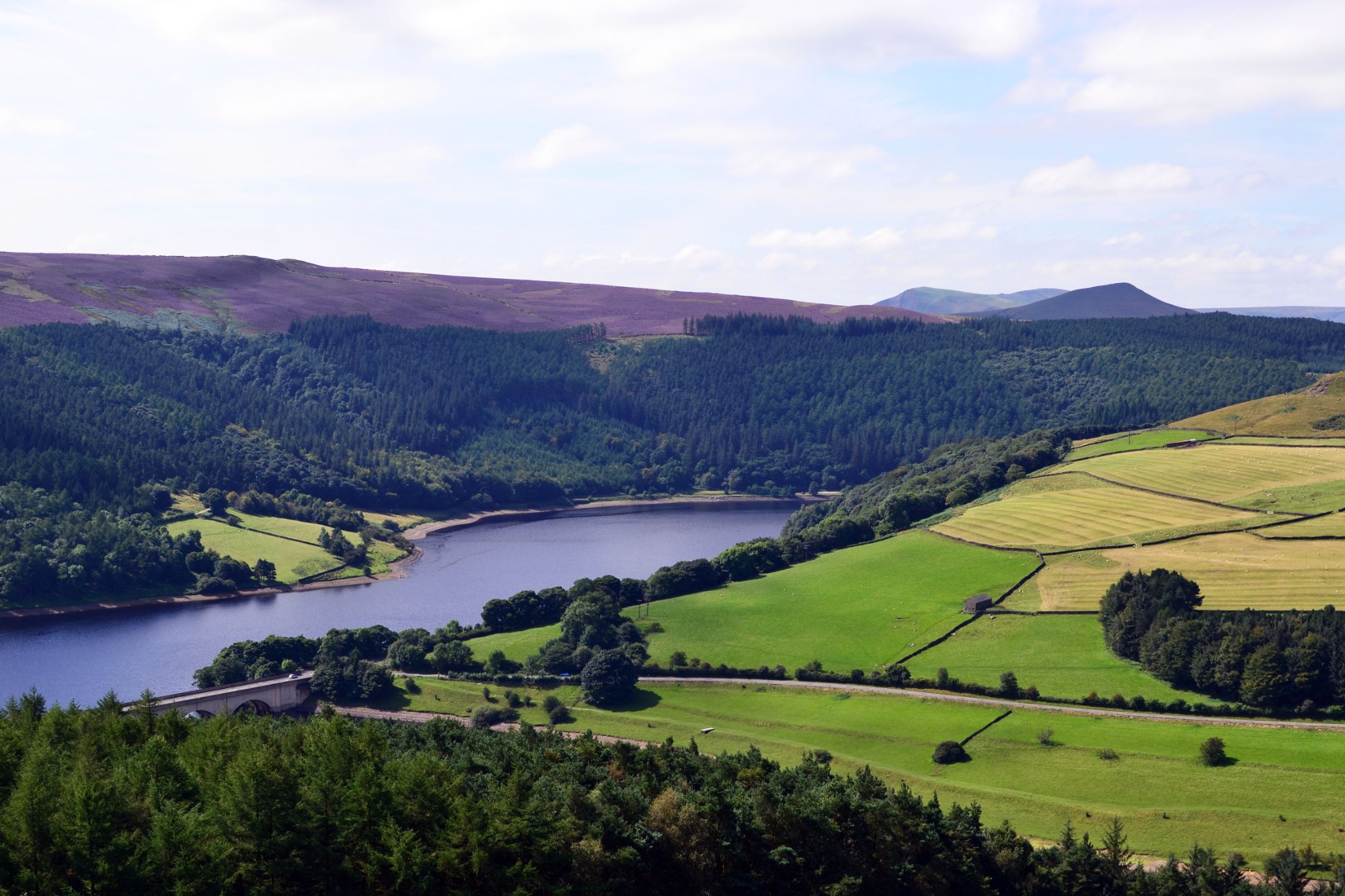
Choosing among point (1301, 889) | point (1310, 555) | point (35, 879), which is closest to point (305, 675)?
point (35, 879)

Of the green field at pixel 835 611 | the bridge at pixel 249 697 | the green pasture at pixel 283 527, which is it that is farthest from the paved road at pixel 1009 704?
the green pasture at pixel 283 527

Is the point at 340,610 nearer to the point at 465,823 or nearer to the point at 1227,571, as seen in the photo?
the point at 1227,571

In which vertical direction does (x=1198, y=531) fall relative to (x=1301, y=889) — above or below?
above

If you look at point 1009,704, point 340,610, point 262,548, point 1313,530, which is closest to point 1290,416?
point 1313,530

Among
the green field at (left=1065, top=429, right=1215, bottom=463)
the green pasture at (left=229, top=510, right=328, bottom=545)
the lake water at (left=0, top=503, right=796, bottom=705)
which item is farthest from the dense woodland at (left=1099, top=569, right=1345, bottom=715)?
the green pasture at (left=229, top=510, right=328, bottom=545)

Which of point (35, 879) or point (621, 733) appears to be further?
point (621, 733)

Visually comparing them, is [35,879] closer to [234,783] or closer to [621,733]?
[234,783]

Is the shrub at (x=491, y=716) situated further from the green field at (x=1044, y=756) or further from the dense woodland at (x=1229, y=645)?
the dense woodland at (x=1229, y=645)
